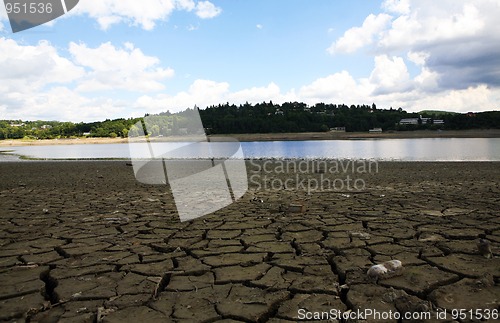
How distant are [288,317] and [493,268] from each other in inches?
66.3

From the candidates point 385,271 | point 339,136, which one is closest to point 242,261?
point 385,271

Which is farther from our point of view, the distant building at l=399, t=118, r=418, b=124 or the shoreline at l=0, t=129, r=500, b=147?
the distant building at l=399, t=118, r=418, b=124

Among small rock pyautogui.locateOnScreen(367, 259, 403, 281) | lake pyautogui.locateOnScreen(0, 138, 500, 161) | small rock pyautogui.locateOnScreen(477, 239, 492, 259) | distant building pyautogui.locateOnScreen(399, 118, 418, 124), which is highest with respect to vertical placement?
distant building pyautogui.locateOnScreen(399, 118, 418, 124)

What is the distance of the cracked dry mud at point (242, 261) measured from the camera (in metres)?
1.99

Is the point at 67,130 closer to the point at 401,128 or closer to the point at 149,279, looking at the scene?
the point at 401,128

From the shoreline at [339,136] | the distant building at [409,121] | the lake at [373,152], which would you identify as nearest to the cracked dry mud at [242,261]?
the lake at [373,152]

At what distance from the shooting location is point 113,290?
2254 mm

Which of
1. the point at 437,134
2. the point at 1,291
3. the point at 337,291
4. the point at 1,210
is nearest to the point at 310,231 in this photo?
the point at 337,291

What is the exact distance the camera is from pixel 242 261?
2.78 metres

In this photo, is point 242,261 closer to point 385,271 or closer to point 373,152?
point 385,271

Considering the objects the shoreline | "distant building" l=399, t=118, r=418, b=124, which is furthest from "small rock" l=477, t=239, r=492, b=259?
"distant building" l=399, t=118, r=418, b=124

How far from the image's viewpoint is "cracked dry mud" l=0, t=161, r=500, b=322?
1.99 metres

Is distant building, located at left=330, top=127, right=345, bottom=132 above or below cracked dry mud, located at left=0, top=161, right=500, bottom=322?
above

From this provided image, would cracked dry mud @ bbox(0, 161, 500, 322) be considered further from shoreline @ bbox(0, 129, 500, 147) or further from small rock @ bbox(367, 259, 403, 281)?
shoreline @ bbox(0, 129, 500, 147)
